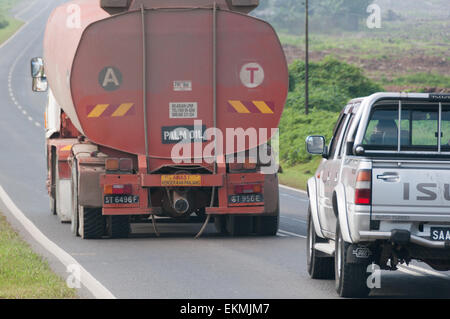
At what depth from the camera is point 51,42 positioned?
19938 millimetres

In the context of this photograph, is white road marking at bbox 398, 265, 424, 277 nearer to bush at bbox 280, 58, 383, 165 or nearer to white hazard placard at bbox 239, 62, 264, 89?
white hazard placard at bbox 239, 62, 264, 89

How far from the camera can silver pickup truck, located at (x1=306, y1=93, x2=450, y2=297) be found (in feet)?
34.2

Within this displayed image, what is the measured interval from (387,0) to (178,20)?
368ft

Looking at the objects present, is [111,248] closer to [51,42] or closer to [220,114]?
[220,114]

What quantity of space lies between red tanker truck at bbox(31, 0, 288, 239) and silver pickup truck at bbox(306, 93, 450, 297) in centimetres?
508

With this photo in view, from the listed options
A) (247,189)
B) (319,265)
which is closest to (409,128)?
(319,265)

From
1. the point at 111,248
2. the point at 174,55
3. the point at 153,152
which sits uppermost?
the point at 174,55

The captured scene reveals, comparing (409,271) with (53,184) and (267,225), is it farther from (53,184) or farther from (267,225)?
(53,184)

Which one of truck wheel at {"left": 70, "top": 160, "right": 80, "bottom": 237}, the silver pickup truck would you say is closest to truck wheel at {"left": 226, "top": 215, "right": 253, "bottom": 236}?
truck wheel at {"left": 70, "top": 160, "right": 80, "bottom": 237}

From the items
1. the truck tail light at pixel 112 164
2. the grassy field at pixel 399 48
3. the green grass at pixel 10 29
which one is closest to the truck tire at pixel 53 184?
the truck tail light at pixel 112 164

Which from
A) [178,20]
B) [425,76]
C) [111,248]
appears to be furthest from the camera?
[425,76]

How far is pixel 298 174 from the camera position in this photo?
3731cm

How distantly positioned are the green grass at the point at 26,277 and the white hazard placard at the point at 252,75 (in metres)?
4.26
